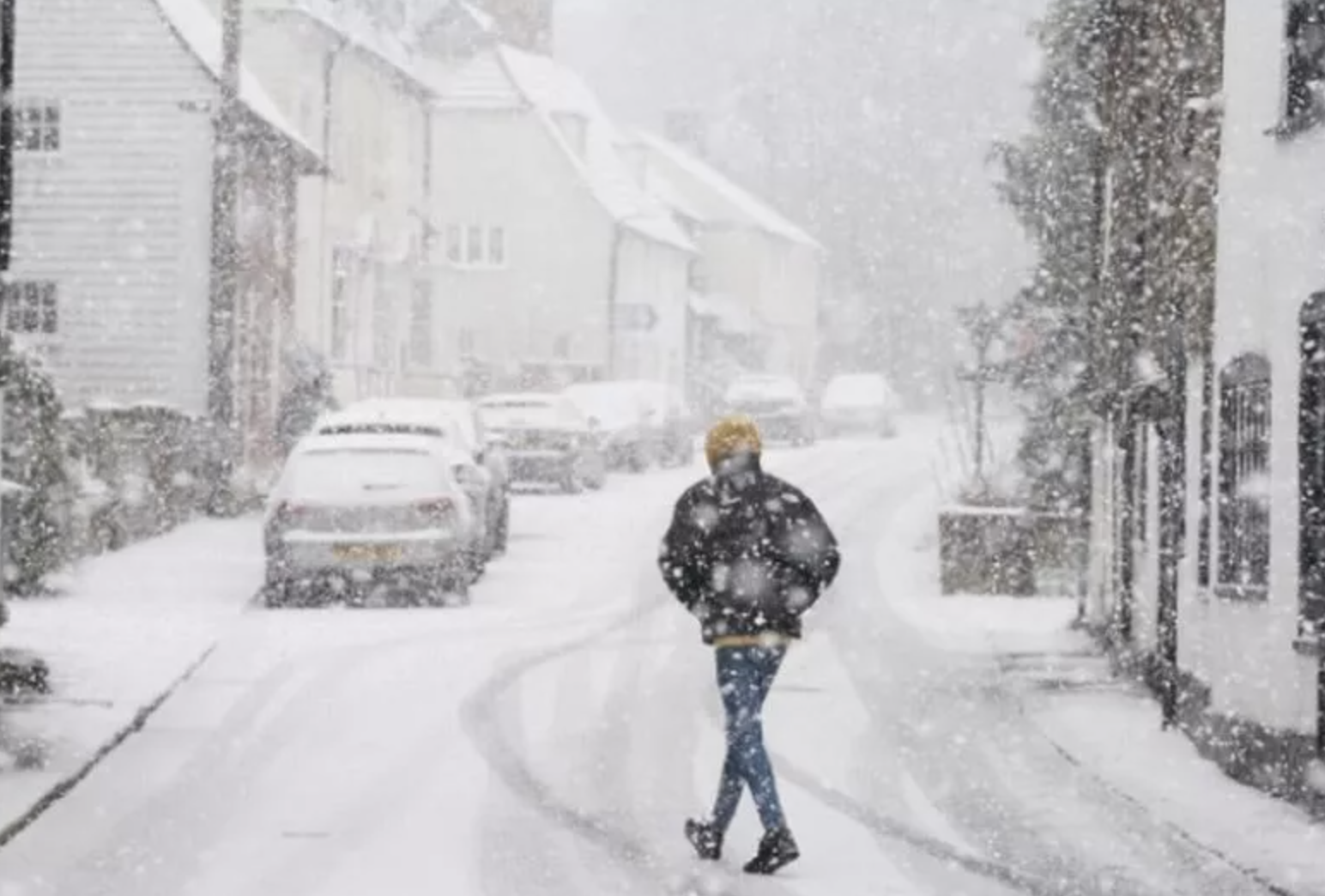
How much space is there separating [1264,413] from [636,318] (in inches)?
1898

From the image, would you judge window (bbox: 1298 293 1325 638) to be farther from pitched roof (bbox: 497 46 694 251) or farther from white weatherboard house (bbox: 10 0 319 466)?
pitched roof (bbox: 497 46 694 251)

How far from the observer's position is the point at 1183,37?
1791 centimetres

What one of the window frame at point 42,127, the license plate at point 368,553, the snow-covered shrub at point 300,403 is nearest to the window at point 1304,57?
the license plate at point 368,553

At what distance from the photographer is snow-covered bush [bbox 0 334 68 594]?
73.1 feet

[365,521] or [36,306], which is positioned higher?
[36,306]

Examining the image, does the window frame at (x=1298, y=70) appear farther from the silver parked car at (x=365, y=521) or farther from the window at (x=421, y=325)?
the window at (x=421, y=325)

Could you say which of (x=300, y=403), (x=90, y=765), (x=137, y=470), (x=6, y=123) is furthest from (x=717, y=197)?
(x=90, y=765)

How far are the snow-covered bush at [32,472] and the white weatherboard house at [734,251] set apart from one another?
55983mm

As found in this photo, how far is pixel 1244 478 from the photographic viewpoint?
49.9 feet

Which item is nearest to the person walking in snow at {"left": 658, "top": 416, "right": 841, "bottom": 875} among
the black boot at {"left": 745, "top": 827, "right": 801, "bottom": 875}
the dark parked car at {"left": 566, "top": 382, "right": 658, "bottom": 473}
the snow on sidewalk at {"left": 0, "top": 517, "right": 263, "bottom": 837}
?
the black boot at {"left": 745, "top": 827, "right": 801, "bottom": 875}

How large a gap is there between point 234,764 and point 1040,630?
1073 centimetres

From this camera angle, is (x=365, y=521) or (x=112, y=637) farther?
(x=365, y=521)

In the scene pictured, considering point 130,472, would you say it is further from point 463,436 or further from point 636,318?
point 636,318

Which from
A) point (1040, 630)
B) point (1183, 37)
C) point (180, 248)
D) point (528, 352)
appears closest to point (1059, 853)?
point (1183, 37)
